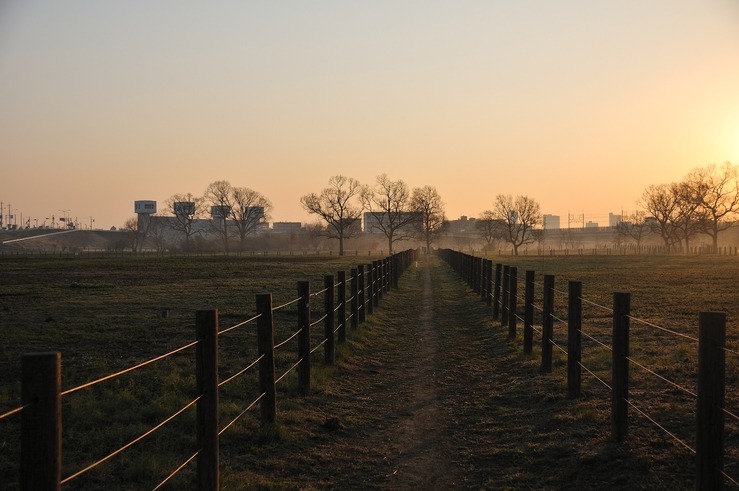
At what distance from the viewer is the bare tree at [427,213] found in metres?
98.7

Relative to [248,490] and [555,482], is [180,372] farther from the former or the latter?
[555,482]

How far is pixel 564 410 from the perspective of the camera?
24.1ft

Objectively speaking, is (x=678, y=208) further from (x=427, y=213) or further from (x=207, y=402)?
(x=207, y=402)

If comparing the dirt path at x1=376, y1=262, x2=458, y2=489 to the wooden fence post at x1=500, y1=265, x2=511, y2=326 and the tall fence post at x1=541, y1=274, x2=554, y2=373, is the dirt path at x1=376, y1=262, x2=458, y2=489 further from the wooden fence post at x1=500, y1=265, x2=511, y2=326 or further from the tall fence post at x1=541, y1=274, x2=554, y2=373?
the wooden fence post at x1=500, y1=265, x2=511, y2=326

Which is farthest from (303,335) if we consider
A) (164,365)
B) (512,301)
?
(512,301)

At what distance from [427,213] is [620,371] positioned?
93637 millimetres

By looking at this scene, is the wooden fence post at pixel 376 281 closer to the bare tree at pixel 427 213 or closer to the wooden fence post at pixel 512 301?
the wooden fence post at pixel 512 301

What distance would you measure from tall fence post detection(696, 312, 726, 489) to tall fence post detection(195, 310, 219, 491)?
131 inches

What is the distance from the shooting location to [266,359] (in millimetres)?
6750

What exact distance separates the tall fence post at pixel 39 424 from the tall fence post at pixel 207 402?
74.9 inches

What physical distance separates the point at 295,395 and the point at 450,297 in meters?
Answer: 15.3

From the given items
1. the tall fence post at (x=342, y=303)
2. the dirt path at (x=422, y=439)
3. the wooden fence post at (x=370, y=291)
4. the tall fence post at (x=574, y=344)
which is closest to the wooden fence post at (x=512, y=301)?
the dirt path at (x=422, y=439)

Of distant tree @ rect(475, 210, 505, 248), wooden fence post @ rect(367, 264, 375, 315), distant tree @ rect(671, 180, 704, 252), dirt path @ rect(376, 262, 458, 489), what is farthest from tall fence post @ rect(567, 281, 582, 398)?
distant tree @ rect(475, 210, 505, 248)

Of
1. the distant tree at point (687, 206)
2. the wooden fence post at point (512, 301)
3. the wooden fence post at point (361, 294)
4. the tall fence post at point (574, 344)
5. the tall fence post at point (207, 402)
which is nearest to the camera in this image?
the tall fence post at point (207, 402)
